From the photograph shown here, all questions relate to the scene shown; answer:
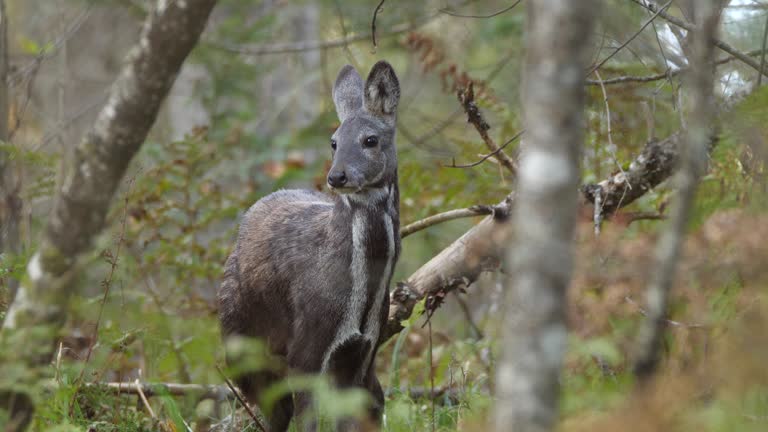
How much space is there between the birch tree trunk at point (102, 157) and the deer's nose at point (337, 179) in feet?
6.20

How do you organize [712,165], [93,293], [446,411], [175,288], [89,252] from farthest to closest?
[93,293]
[175,288]
[712,165]
[446,411]
[89,252]

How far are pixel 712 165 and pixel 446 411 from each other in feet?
8.40

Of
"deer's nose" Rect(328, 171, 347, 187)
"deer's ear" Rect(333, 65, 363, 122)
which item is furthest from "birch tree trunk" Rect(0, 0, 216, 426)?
"deer's ear" Rect(333, 65, 363, 122)

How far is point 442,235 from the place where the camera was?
9531 millimetres

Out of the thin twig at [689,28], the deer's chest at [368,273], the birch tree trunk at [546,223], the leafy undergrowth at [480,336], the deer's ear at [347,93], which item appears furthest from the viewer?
the deer's ear at [347,93]

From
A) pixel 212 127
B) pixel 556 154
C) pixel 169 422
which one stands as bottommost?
pixel 169 422

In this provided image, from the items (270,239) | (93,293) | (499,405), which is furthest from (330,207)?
(93,293)

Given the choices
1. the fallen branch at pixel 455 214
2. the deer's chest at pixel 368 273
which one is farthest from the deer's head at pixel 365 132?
the fallen branch at pixel 455 214

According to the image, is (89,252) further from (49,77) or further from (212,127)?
(49,77)

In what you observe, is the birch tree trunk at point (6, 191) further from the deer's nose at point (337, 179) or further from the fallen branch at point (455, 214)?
the fallen branch at point (455, 214)

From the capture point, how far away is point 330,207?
648 cm

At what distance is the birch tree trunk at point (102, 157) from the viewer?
151 inches

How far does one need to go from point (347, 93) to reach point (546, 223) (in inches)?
167

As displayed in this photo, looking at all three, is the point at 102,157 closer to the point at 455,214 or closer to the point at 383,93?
the point at 383,93
